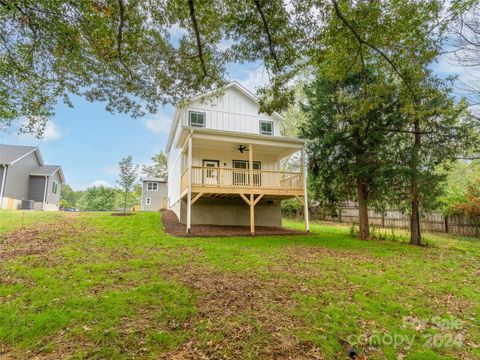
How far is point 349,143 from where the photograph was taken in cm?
1207

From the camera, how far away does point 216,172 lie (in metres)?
14.2

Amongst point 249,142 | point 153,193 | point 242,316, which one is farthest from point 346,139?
point 153,193

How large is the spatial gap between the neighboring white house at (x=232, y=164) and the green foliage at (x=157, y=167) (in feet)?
69.7

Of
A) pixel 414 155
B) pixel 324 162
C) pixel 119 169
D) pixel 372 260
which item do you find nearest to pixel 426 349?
pixel 372 260

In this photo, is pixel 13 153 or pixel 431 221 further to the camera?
pixel 13 153

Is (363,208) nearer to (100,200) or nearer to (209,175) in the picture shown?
(209,175)

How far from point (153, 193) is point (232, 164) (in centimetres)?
1637

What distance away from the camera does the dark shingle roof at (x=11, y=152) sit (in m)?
19.9

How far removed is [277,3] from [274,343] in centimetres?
706

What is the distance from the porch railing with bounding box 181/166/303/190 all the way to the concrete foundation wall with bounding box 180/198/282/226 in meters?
1.36

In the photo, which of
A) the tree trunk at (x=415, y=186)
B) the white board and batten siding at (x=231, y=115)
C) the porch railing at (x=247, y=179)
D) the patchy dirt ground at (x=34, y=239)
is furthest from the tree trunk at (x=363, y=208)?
the patchy dirt ground at (x=34, y=239)

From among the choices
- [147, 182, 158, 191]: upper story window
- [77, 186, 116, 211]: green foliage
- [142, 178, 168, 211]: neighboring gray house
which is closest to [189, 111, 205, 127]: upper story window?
[77, 186, 116, 211]: green foliage

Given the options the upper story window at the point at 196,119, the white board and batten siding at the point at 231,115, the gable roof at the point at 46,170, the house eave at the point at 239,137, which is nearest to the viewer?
the house eave at the point at 239,137

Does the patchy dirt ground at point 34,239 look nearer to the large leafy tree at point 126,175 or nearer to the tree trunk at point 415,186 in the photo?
the large leafy tree at point 126,175
